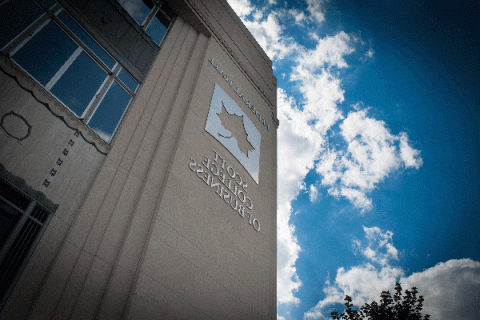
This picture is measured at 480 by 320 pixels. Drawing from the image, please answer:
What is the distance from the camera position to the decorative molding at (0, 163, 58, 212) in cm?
576

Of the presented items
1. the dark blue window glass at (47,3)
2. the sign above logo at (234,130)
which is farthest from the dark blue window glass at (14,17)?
the sign above logo at (234,130)

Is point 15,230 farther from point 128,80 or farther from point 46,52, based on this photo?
point 128,80

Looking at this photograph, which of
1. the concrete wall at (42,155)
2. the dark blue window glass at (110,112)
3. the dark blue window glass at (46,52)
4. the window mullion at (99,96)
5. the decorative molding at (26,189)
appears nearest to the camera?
the decorative molding at (26,189)

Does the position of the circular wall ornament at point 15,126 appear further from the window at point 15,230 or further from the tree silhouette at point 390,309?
the tree silhouette at point 390,309

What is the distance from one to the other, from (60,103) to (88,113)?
765mm

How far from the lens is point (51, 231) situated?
6379 mm

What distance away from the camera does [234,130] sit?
12523mm

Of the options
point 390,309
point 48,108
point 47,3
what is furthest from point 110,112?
point 390,309

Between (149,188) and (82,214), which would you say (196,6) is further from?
(82,214)

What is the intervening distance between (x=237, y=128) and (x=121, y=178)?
19.7 ft

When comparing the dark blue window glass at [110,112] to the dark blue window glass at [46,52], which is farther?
the dark blue window glass at [110,112]

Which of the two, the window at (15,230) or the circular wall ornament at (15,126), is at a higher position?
the circular wall ornament at (15,126)

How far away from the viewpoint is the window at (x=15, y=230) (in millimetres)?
5418

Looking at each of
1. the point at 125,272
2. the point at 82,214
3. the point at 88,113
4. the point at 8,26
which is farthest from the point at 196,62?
the point at 125,272
